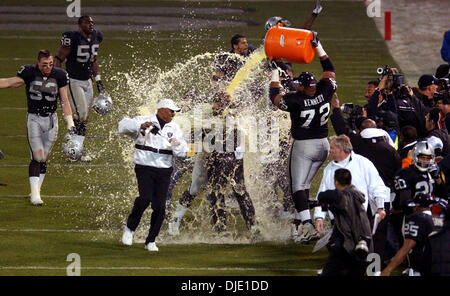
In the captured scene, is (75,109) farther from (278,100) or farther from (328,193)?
(328,193)

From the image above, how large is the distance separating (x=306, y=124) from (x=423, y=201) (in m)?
2.46

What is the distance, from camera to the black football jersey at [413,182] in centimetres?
955

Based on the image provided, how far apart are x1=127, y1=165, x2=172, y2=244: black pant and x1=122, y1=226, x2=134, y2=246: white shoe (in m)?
0.23

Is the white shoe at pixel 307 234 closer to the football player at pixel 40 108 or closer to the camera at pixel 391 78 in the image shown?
the camera at pixel 391 78

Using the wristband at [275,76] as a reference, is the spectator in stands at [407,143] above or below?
below

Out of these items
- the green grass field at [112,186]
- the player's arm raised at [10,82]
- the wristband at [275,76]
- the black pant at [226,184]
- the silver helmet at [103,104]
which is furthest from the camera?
the silver helmet at [103,104]

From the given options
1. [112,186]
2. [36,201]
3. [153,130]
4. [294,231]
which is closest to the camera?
[153,130]

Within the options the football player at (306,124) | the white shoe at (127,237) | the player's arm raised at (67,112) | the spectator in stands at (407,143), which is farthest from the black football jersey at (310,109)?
the player's arm raised at (67,112)

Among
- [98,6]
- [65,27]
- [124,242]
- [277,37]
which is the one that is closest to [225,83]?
[277,37]

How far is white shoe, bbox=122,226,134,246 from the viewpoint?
11297mm

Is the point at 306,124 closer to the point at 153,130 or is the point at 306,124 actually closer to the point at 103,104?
the point at 153,130

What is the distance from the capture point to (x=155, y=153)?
11.0 metres

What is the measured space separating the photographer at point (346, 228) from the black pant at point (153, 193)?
238 cm

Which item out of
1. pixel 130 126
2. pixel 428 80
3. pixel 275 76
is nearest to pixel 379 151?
pixel 275 76
